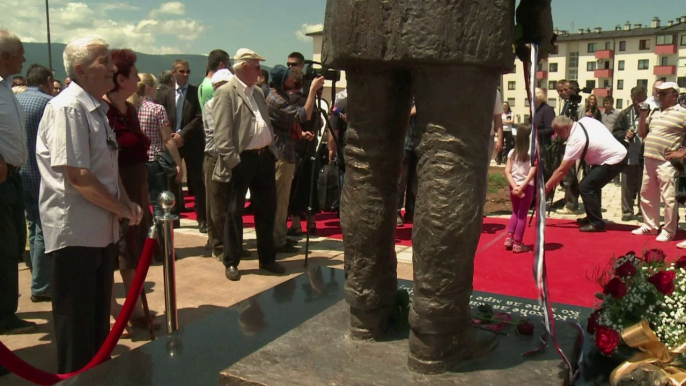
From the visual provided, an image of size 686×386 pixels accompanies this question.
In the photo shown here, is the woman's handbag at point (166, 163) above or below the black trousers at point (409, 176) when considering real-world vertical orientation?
above

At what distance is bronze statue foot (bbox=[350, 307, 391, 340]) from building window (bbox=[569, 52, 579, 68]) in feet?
247

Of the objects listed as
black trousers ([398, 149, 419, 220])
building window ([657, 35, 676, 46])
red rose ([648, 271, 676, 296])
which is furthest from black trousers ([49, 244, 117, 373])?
building window ([657, 35, 676, 46])

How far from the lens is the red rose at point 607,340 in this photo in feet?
8.92

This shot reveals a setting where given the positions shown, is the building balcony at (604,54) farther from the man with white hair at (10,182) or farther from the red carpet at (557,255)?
the man with white hair at (10,182)

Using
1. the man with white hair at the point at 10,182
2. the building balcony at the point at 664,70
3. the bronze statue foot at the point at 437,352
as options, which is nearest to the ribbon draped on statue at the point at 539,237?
the bronze statue foot at the point at 437,352

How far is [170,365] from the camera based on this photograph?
280cm

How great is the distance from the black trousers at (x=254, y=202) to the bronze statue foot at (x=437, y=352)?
3376mm

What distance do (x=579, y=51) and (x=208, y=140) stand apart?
239ft

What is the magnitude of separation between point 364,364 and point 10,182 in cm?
312

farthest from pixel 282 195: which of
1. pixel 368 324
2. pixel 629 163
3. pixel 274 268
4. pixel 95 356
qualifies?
pixel 629 163

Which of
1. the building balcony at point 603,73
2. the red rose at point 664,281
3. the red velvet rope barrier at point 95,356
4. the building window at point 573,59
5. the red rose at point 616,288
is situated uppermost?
the building window at point 573,59

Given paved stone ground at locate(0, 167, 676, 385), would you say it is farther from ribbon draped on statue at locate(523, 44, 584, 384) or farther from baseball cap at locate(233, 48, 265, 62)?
ribbon draped on statue at locate(523, 44, 584, 384)

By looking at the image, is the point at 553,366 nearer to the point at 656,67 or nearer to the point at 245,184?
the point at 245,184

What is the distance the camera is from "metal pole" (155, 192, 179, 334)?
3322mm
